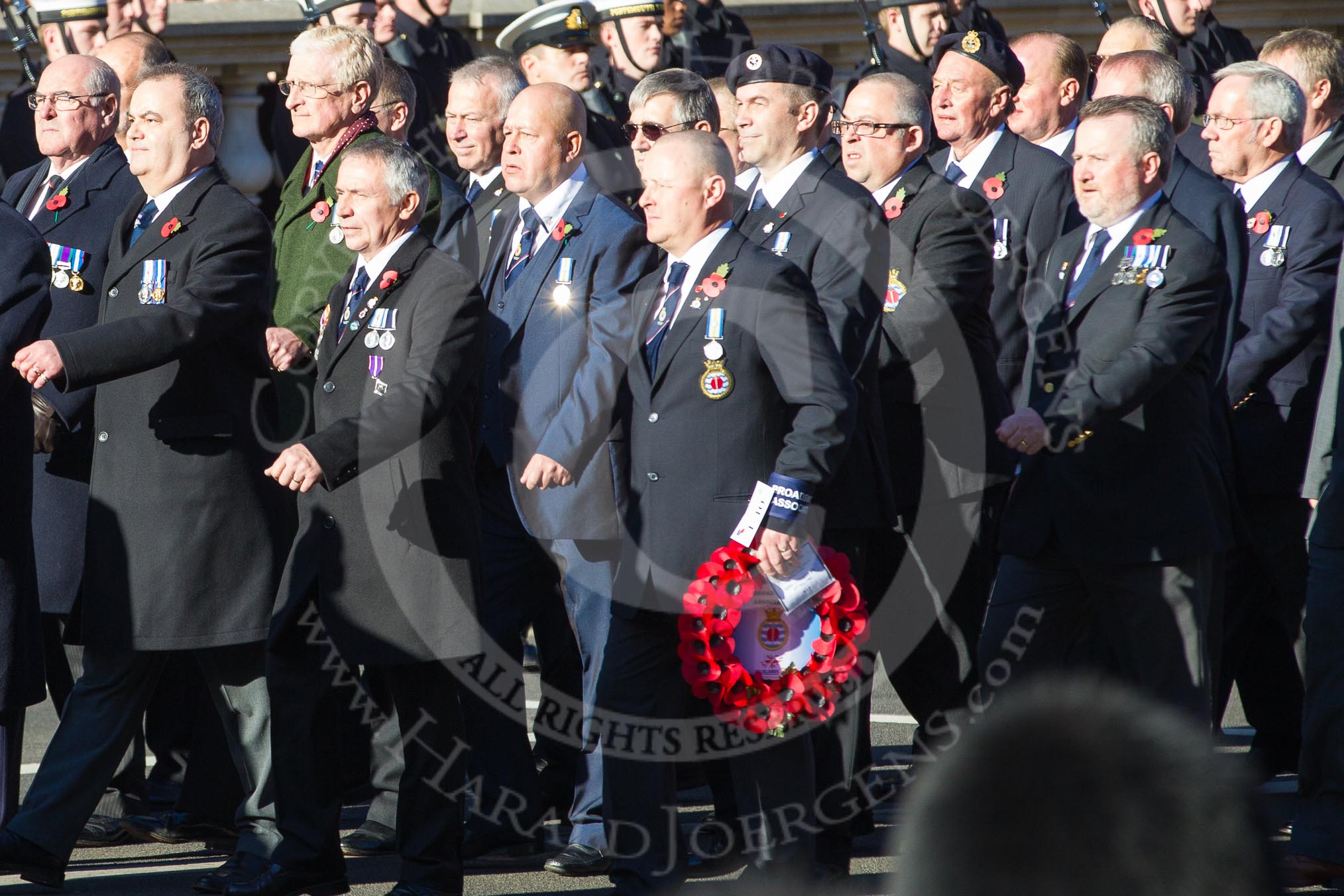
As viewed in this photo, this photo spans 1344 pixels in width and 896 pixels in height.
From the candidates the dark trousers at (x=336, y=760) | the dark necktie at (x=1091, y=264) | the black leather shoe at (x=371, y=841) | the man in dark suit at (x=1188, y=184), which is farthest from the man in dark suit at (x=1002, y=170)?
the black leather shoe at (x=371, y=841)

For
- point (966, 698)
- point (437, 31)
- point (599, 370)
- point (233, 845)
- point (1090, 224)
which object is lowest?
point (233, 845)

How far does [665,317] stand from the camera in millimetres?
4688

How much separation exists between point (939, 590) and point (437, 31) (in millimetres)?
4490

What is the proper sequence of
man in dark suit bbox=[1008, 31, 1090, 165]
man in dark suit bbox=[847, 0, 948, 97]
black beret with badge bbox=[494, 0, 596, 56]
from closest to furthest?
man in dark suit bbox=[1008, 31, 1090, 165], black beret with badge bbox=[494, 0, 596, 56], man in dark suit bbox=[847, 0, 948, 97]

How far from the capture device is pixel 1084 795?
1.27m

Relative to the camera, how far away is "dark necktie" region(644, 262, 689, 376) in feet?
15.3

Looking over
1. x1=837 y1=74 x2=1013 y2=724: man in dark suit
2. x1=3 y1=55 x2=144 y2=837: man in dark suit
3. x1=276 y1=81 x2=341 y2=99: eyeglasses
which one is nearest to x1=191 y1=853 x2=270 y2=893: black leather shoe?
x1=3 y1=55 x2=144 y2=837: man in dark suit

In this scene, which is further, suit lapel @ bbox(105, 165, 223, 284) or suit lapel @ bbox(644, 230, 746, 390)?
suit lapel @ bbox(105, 165, 223, 284)

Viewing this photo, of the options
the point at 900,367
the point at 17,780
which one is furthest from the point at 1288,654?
the point at 17,780

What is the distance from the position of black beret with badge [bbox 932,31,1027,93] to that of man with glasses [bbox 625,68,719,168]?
79 cm

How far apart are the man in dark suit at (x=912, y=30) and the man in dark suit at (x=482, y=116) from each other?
234cm

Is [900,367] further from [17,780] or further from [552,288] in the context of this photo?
[17,780]

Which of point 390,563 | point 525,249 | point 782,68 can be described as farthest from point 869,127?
point 390,563

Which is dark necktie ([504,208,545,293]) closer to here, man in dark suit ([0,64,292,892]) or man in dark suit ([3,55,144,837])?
man in dark suit ([0,64,292,892])
